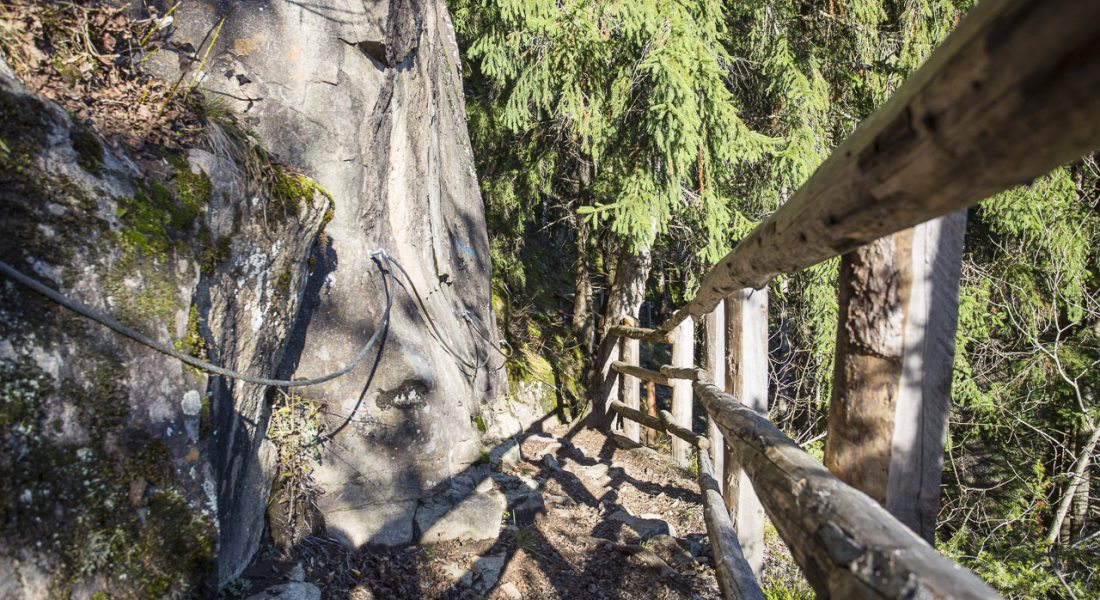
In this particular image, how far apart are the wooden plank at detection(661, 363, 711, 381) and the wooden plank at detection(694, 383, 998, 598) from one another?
2364 millimetres

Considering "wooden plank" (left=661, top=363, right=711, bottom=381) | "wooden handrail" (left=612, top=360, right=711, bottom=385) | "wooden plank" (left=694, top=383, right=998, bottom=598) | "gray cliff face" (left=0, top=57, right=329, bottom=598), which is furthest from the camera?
"wooden handrail" (left=612, top=360, right=711, bottom=385)

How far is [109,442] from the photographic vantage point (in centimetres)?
251

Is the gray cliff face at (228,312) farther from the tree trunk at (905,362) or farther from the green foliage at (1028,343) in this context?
the green foliage at (1028,343)

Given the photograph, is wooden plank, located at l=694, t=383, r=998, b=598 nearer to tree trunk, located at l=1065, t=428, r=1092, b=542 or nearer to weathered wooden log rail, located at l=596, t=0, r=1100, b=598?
weathered wooden log rail, located at l=596, t=0, r=1100, b=598

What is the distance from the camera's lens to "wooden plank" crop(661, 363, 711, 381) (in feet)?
14.7

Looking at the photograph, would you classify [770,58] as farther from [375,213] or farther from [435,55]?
[375,213]

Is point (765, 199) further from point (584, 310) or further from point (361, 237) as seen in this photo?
point (361, 237)

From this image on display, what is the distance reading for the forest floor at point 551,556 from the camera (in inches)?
155

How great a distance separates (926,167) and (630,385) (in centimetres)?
742

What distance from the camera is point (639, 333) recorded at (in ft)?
24.2

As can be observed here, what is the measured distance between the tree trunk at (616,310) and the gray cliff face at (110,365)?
5874mm

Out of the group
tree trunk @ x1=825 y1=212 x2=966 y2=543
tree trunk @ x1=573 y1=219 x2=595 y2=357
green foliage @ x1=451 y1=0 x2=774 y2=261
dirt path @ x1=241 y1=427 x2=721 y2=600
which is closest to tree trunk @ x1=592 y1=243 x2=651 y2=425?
tree trunk @ x1=573 y1=219 x2=595 y2=357

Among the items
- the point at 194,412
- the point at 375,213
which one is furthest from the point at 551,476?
the point at 194,412

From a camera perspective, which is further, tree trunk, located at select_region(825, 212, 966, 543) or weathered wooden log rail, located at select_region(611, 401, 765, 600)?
weathered wooden log rail, located at select_region(611, 401, 765, 600)
